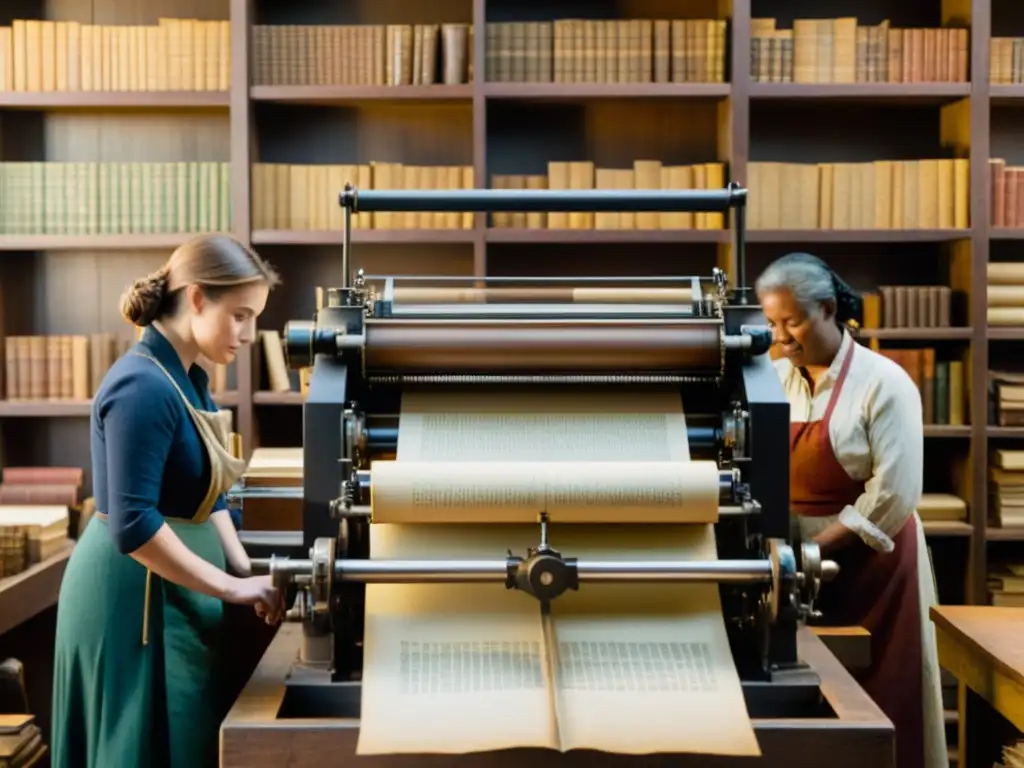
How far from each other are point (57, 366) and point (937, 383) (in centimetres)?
279

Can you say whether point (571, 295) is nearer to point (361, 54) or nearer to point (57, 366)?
point (361, 54)

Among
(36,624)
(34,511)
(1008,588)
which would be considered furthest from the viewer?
(1008,588)

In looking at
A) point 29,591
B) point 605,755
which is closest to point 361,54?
point 29,591

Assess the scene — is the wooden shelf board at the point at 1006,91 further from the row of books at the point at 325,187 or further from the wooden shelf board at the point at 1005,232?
the row of books at the point at 325,187

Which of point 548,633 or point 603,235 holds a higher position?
point 603,235

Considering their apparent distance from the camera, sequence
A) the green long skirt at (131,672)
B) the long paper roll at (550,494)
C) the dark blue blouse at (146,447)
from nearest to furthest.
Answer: the long paper roll at (550,494), the dark blue blouse at (146,447), the green long skirt at (131,672)

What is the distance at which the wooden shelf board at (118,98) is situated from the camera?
11.9 ft

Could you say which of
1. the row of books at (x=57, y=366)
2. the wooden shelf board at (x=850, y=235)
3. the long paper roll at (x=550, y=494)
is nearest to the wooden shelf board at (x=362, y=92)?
the row of books at (x=57, y=366)

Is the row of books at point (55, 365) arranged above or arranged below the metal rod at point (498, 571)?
above

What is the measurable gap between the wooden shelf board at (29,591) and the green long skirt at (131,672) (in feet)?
2.93

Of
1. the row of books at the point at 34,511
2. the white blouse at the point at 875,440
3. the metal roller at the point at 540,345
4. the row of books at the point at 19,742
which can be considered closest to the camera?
the metal roller at the point at 540,345

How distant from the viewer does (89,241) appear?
3.68 meters

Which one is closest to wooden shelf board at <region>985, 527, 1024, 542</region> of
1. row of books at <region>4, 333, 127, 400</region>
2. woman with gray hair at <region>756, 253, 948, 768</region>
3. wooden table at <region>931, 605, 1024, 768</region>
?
woman with gray hair at <region>756, 253, 948, 768</region>

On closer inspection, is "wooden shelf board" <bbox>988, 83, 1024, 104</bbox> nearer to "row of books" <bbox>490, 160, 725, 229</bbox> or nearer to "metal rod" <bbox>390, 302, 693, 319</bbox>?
"row of books" <bbox>490, 160, 725, 229</bbox>
